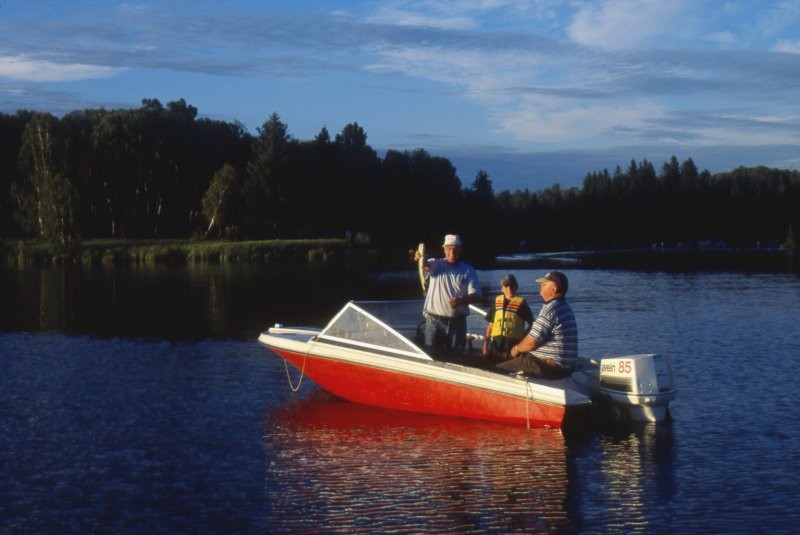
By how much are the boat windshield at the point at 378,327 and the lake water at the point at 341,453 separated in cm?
96

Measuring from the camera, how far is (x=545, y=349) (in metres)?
13.1

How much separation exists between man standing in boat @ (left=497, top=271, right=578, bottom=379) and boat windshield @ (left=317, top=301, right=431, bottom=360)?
141 cm

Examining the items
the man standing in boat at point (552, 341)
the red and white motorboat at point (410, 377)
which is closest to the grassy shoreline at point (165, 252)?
the red and white motorboat at point (410, 377)

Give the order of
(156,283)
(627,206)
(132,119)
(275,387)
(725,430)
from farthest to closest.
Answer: (627,206)
(132,119)
(156,283)
(275,387)
(725,430)

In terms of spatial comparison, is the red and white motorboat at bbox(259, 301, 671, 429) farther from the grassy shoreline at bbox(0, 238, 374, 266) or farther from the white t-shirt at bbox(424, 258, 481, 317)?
the grassy shoreline at bbox(0, 238, 374, 266)

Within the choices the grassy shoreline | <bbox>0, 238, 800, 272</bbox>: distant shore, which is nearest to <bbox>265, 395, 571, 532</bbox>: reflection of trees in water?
<bbox>0, 238, 800, 272</bbox>: distant shore

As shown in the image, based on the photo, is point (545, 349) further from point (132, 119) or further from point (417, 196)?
point (417, 196)

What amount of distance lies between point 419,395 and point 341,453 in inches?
82.6

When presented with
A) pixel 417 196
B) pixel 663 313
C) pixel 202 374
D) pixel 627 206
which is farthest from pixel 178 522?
pixel 627 206

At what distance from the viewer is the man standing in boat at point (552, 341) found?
13.1 m

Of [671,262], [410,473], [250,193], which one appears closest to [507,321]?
[410,473]

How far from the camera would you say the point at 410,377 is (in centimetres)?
1375

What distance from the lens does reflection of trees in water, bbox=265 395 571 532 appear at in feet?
30.6

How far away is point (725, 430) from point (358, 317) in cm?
525
